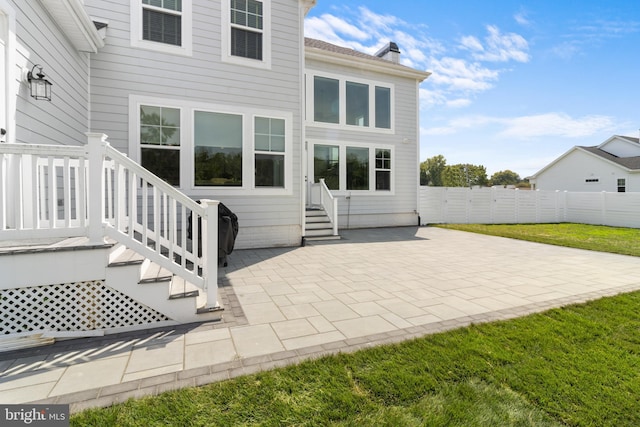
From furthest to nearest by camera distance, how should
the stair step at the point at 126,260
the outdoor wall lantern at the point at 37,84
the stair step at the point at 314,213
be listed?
the stair step at the point at 314,213, the outdoor wall lantern at the point at 37,84, the stair step at the point at 126,260

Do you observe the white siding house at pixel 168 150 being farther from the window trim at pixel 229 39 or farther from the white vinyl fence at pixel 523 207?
the white vinyl fence at pixel 523 207

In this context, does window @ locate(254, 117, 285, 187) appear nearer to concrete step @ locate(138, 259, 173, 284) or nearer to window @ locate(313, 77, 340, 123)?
window @ locate(313, 77, 340, 123)

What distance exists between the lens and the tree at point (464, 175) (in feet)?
168

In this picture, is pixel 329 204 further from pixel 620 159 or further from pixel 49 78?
pixel 620 159

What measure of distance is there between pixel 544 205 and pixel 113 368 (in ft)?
58.1

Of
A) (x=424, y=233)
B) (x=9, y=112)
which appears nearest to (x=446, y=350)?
(x=9, y=112)

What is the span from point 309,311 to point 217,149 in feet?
14.6

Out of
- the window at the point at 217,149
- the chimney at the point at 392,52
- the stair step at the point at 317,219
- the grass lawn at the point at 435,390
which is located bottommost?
the grass lawn at the point at 435,390

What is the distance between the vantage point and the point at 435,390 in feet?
6.33

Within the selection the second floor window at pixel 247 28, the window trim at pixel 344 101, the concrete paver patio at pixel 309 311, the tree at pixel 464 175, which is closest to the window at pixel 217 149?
the second floor window at pixel 247 28

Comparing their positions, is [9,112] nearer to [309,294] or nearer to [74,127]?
[74,127]

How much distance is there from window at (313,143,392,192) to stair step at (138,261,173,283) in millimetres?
7000

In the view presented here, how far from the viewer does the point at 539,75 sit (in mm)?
12570

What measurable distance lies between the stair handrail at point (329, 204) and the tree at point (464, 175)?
149ft
